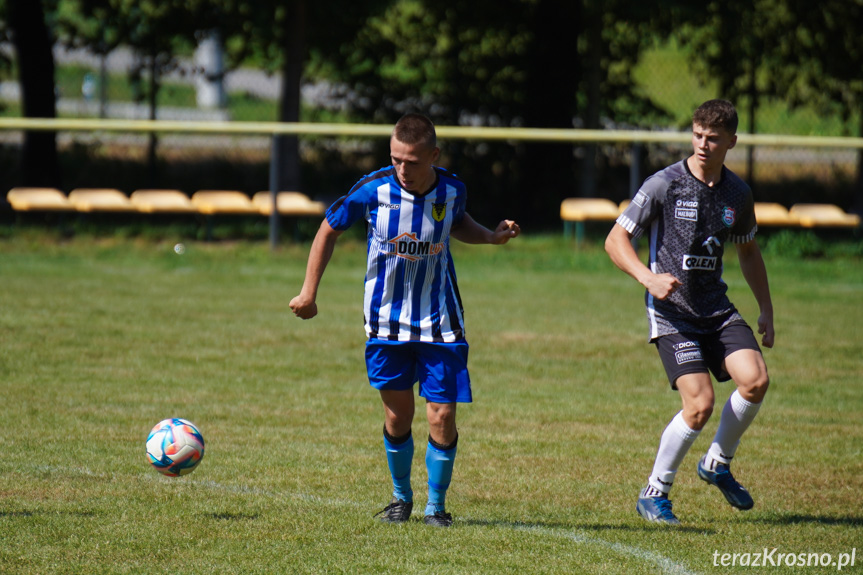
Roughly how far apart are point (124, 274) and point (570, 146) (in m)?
8.23

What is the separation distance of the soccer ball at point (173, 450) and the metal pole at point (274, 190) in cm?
900

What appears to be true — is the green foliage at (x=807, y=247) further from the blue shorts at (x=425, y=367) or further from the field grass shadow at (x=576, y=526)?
the blue shorts at (x=425, y=367)

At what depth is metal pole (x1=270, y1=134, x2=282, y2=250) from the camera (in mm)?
14000

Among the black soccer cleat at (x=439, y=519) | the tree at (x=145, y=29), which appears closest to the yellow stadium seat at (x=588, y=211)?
the tree at (x=145, y=29)

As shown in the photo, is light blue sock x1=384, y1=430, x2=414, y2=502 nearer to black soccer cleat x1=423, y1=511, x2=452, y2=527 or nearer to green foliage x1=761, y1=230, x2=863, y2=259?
black soccer cleat x1=423, y1=511, x2=452, y2=527

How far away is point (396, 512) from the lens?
492 centimetres

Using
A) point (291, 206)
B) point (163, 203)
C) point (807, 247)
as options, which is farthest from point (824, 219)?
point (163, 203)

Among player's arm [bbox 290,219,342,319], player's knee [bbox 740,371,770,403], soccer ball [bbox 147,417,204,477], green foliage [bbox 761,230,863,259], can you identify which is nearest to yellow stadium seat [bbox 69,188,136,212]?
green foliage [bbox 761,230,863,259]

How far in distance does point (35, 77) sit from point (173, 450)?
13.8 metres

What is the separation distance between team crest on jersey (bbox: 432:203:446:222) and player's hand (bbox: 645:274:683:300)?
965 mm

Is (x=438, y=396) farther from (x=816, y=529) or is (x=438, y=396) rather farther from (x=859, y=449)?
(x=859, y=449)

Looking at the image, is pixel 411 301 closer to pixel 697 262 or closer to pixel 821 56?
pixel 697 262

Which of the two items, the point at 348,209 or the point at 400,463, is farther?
the point at 400,463

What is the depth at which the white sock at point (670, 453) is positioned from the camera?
500 centimetres
